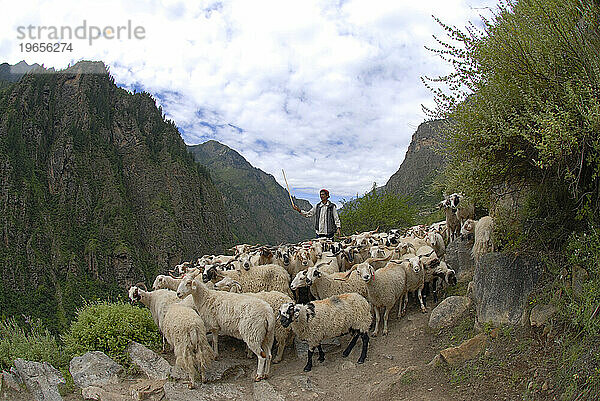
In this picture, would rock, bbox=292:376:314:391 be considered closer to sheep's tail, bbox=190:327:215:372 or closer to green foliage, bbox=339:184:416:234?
sheep's tail, bbox=190:327:215:372

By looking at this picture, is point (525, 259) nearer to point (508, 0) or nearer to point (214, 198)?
point (508, 0)

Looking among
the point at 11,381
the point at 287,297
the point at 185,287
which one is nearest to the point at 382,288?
the point at 287,297

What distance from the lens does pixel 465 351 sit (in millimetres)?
5418

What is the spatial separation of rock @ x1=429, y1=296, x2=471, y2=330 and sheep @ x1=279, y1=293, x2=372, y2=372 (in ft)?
4.26

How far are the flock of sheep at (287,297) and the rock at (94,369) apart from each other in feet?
3.35

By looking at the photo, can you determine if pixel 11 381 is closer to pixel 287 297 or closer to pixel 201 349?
pixel 201 349

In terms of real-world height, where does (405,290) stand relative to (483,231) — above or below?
below

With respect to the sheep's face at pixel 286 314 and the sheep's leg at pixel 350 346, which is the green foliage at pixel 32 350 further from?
the sheep's leg at pixel 350 346

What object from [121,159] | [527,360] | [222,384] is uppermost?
[121,159]

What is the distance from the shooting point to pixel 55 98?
142 m

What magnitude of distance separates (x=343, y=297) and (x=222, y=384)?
252 centimetres

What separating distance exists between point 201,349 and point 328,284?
298cm

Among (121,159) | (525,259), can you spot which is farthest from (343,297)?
(121,159)

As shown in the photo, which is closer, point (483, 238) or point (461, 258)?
point (483, 238)
